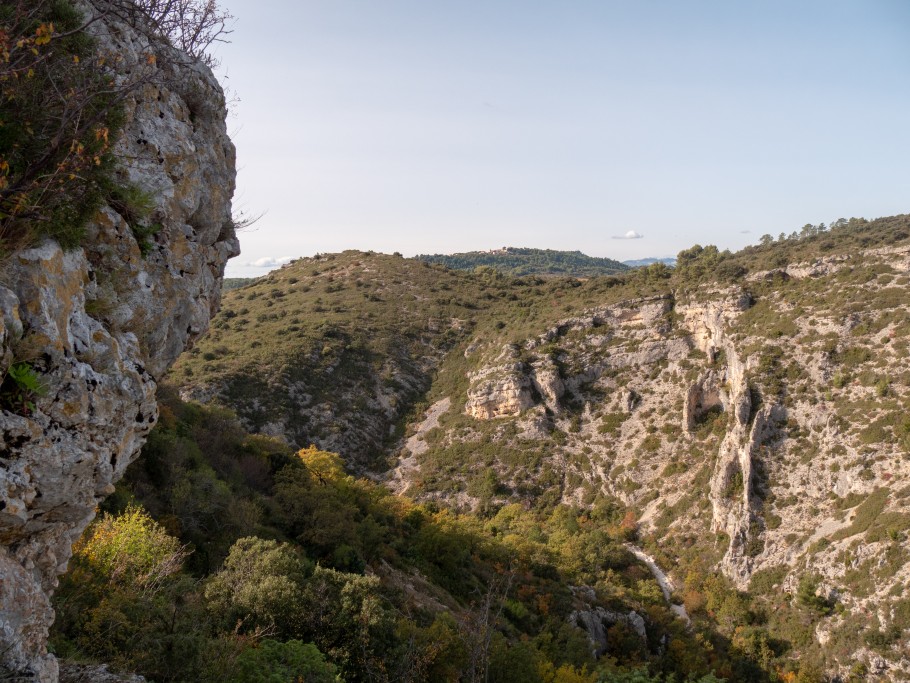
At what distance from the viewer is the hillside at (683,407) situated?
115 ft

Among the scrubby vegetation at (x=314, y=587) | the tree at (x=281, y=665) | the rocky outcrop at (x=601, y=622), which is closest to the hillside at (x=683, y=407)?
the scrubby vegetation at (x=314, y=587)

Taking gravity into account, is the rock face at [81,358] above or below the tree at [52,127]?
below

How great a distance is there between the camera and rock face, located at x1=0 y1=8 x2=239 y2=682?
4.21 meters

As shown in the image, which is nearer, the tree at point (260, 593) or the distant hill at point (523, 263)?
the tree at point (260, 593)

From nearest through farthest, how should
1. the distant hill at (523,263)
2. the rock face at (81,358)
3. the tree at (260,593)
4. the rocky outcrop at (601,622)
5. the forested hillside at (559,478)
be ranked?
the rock face at (81,358), the tree at (260,593), the forested hillside at (559,478), the rocky outcrop at (601,622), the distant hill at (523,263)

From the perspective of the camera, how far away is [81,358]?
4914 mm

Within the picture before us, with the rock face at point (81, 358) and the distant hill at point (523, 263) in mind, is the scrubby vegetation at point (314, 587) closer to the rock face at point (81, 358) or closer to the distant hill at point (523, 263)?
the rock face at point (81, 358)

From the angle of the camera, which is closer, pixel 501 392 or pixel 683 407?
pixel 683 407

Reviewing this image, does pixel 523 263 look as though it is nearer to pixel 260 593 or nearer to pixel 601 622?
pixel 601 622

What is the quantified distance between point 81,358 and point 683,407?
52.4 m

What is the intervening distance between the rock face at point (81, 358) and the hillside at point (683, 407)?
131 feet

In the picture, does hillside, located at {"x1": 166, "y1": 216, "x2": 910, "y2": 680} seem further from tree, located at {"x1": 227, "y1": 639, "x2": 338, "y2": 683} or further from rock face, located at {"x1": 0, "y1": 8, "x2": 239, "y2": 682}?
rock face, located at {"x1": 0, "y1": 8, "x2": 239, "y2": 682}

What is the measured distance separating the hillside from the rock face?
39.8 metres

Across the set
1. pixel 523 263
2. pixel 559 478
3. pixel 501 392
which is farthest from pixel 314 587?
pixel 523 263
